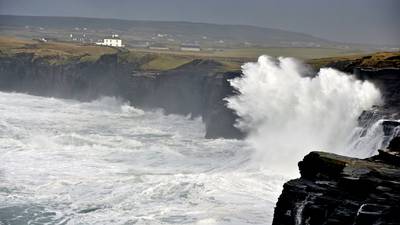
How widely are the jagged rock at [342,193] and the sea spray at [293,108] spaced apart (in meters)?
16.4

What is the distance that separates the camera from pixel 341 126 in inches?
1510

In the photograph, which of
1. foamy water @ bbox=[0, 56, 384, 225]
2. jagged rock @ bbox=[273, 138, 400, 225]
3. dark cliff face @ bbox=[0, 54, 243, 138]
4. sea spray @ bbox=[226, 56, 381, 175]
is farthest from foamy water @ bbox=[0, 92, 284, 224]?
jagged rock @ bbox=[273, 138, 400, 225]

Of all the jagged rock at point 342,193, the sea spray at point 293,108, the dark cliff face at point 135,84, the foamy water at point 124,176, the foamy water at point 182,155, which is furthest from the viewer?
the dark cliff face at point 135,84

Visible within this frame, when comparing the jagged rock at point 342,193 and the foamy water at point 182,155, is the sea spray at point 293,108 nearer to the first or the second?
the foamy water at point 182,155

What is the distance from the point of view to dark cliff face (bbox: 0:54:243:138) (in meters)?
55.6

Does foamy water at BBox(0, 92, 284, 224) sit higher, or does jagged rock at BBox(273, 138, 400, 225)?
jagged rock at BBox(273, 138, 400, 225)

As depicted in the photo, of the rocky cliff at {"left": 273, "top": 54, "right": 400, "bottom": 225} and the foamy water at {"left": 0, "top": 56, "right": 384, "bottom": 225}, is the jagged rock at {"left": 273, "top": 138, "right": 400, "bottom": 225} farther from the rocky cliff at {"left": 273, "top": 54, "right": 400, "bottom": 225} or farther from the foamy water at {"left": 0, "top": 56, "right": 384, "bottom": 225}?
the foamy water at {"left": 0, "top": 56, "right": 384, "bottom": 225}

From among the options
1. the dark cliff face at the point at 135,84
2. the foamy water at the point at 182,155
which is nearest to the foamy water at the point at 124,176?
the foamy water at the point at 182,155

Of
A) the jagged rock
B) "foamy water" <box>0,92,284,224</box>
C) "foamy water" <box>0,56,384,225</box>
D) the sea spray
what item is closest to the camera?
the jagged rock

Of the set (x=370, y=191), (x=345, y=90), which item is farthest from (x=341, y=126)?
(x=370, y=191)

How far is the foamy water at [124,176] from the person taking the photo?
25969mm

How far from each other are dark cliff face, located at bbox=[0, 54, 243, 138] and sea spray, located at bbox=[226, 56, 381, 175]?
126 inches

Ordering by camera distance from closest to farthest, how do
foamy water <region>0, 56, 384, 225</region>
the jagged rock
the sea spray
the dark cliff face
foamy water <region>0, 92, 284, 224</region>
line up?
1. the jagged rock
2. foamy water <region>0, 92, 284, 224</region>
3. foamy water <region>0, 56, 384, 225</region>
4. the sea spray
5. the dark cliff face

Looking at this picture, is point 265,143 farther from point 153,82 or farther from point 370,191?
point 153,82
